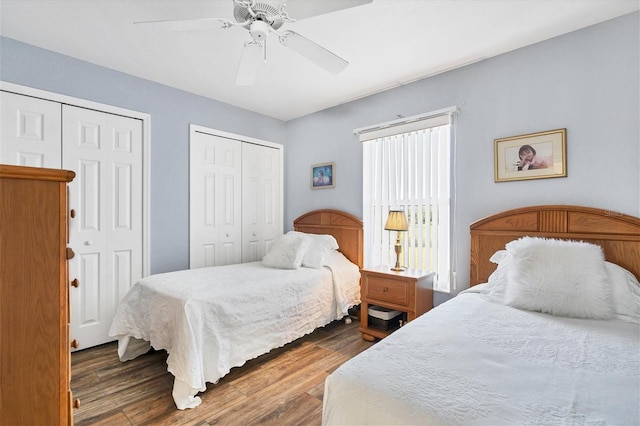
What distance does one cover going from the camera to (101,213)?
9.16 feet

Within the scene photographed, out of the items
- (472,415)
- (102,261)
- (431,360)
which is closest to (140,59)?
(102,261)

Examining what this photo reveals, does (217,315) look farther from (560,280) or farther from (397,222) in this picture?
(560,280)

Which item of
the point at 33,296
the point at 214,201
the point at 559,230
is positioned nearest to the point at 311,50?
the point at 33,296

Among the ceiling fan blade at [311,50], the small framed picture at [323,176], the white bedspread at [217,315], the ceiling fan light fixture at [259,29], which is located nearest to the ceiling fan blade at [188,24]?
the ceiling fan light fixture at [259,29]

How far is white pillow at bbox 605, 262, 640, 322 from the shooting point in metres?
1.64

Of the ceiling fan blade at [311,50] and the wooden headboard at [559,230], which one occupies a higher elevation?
the ceiling fan blade at [311,50]

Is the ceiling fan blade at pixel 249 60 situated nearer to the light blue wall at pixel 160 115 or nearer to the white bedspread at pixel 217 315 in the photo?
the light blue wall at pixel 160 115

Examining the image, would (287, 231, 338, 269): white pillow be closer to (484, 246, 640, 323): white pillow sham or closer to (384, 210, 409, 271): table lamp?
(384, 210, 409, 271): table lamp

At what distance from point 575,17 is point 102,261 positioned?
4269 mm

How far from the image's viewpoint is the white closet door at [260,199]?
3.90m

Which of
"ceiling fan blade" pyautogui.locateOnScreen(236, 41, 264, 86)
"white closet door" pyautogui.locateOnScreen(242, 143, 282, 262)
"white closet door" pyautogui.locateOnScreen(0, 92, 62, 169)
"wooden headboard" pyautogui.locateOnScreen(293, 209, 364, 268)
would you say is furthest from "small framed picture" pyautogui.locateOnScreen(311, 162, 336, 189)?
"white closet door" pyautogui.locateOnScreen(0, 92, 62, 169)

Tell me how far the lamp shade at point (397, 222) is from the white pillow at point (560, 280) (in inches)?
39.5

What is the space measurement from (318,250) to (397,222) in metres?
0.92

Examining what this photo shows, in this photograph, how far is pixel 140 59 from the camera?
2.67m
